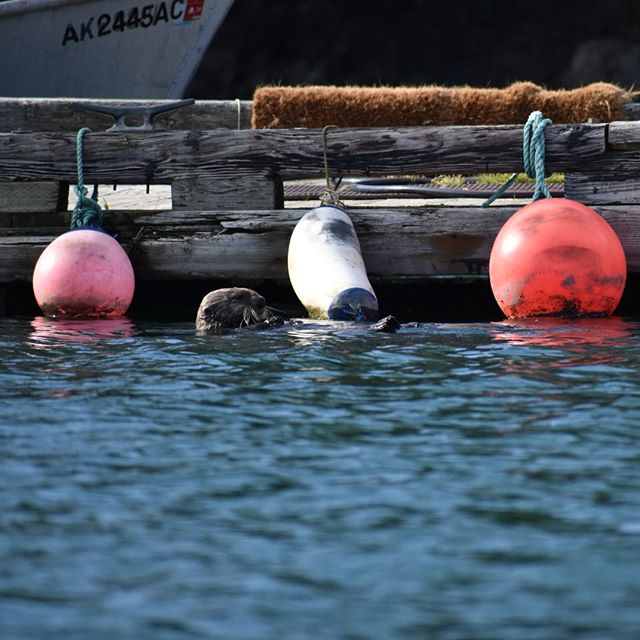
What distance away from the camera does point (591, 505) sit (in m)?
3.93

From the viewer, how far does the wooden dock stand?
8.09m

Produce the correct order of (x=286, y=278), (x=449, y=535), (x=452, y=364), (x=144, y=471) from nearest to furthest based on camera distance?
1. (x=449, y=535)
2. (x=144, y=471)
3. (x=452, y=364)
4. (x=286, y=278)

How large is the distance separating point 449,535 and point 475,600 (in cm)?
46

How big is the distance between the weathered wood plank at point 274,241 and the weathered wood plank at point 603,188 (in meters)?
0.08

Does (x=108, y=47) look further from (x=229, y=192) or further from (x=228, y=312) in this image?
(x=228, y=312)

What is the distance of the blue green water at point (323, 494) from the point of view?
10.5ft

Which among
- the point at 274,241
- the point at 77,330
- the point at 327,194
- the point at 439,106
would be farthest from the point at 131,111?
the point at 439,106

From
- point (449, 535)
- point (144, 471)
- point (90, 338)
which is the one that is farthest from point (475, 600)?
point (90, 338)

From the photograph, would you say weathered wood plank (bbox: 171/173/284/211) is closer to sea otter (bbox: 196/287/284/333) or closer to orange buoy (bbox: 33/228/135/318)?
orange buoy (bbox: 33/228/135/318)

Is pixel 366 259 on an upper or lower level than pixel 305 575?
upper

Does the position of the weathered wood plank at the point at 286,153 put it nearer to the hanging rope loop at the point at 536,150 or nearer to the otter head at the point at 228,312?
the hanging rope loop at the point at 536,150

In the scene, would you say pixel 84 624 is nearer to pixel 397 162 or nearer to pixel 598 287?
pixel 598 287

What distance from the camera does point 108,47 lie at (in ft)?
50.9

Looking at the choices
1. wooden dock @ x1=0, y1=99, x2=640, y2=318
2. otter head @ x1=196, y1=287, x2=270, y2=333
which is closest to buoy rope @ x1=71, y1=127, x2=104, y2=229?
wooden dock @ x1=0, y1=99, x2=640, y2=318
